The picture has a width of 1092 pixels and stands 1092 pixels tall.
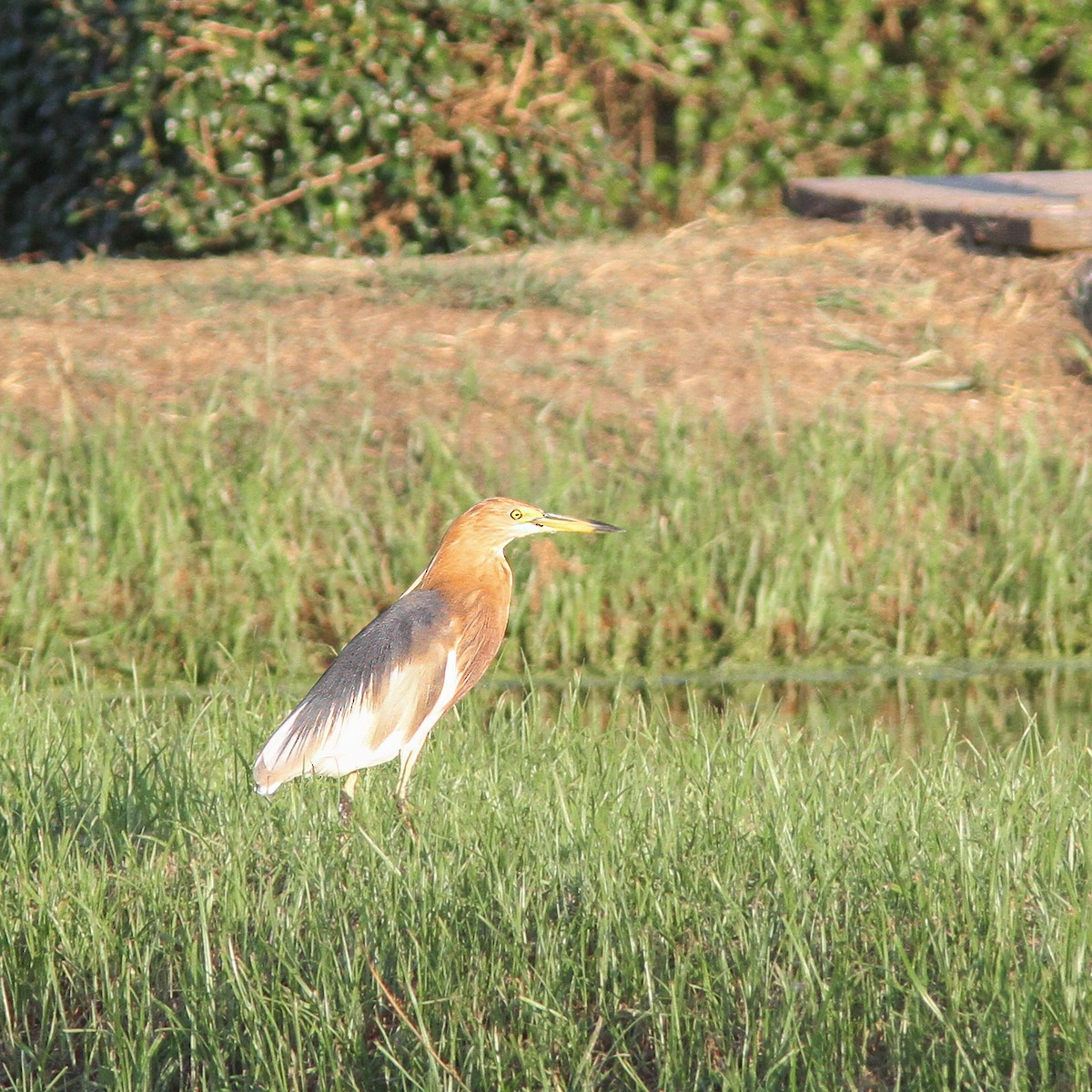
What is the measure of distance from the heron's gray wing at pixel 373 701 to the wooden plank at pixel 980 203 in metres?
4.85

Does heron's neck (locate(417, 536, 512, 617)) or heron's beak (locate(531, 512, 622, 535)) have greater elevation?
heron's beak (locate(531, 512, 622, 535))

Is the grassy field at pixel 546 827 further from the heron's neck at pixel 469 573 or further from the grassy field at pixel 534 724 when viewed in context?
the heron's neck at pixel 469 573

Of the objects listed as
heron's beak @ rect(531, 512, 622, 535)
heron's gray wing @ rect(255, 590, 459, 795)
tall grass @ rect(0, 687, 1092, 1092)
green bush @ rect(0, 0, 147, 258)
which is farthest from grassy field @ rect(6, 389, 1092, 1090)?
green bush @ rect(0, 0, 147, 258)

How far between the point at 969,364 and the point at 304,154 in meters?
3.52

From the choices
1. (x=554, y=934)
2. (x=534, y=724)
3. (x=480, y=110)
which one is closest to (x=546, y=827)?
(x=554, y=934)

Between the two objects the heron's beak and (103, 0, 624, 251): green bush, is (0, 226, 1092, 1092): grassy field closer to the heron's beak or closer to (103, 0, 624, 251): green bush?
the heron's beak

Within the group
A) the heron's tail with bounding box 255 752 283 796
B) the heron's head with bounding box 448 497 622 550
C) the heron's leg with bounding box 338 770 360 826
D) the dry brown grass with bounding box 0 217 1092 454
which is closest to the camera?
the heron's tail with bounding box 255 752 283 796

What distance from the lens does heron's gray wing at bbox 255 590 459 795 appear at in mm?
3871

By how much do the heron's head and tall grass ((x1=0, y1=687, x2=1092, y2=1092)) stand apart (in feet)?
1.86

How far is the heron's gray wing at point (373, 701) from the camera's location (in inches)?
152

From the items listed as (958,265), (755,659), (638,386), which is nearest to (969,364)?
(958,265)

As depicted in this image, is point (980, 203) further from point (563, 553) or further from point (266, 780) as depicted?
point (266, 780)

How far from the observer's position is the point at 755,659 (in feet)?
19.7

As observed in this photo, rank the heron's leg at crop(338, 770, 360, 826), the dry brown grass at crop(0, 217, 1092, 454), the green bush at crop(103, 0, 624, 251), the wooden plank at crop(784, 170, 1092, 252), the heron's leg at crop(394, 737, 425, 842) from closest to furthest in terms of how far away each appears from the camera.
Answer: the heron's leg at crop(394, 737, 425, 842) → the heron's leg at crop(338, 770, 360, 826) → the dry brown grass at crop(0, 217, 1092, 454) → the wooden plank at crop(784, 170, 1092, 252) → the green bush at crop(103, 0, 624, 251)
